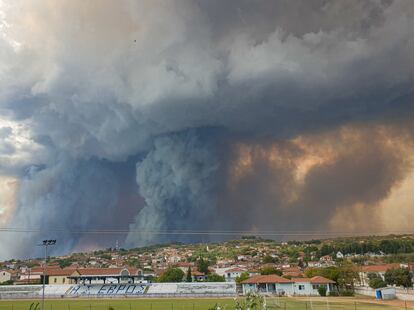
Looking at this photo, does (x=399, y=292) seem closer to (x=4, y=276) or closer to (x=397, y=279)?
(x=397, y=279)

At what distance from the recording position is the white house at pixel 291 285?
331 feet

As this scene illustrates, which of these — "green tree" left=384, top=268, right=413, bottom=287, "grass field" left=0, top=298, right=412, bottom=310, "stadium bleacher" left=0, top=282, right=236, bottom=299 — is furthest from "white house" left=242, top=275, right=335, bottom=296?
"grass field" left=0, top=298, right=412, bottom=310

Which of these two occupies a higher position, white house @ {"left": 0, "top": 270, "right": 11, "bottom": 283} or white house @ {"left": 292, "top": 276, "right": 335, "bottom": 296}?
white house @ {"left": 0, "top": 270, "right": 11, "bottom": 283}

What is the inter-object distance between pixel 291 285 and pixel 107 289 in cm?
5300

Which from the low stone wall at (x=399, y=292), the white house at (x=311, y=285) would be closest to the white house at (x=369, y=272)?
the low stone wall at (x=399, y=292)

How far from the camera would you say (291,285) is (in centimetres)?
10325

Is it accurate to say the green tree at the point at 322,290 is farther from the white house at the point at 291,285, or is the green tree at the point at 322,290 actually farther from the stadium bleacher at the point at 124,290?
the stadium bleacher at the point at 124,290

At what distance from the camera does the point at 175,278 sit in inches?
5162

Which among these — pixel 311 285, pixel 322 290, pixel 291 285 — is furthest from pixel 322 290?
pixel 291 285

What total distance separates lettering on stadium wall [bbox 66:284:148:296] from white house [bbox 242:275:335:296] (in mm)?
31772

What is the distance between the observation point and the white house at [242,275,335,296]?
10081cm

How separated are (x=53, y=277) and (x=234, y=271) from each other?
6573 cm

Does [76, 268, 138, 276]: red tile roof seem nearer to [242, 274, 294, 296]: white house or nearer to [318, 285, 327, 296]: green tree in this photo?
[242, 274, 294, 296]: white house

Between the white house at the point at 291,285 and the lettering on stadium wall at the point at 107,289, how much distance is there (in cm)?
3177
